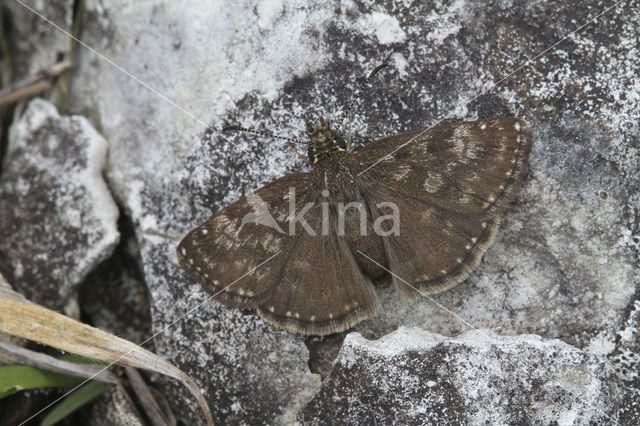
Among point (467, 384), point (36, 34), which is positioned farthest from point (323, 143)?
point (36, 34)

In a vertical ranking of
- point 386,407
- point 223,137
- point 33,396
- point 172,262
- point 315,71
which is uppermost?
point 315,71

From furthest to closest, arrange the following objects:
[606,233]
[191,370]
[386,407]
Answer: [191,370]
[606,233]
[386,407]

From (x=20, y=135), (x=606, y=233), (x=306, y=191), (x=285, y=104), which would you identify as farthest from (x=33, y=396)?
(x=606, y=233)

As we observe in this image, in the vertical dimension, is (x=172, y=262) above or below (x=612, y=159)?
below

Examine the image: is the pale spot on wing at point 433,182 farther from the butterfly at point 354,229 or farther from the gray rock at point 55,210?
the gray rock at point 55,210

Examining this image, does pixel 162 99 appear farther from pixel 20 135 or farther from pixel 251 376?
pixel 251 376

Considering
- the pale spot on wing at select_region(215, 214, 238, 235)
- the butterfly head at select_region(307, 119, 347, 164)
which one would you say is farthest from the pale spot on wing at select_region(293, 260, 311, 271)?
the butterfly head at select_region(307, 119, 347, 164)

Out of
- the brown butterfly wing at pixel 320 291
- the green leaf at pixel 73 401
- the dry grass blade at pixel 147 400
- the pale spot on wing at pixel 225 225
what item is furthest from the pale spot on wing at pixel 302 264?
the green leaf at pixel 73 401

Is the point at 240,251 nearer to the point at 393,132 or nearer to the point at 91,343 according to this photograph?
the point at 91,343
